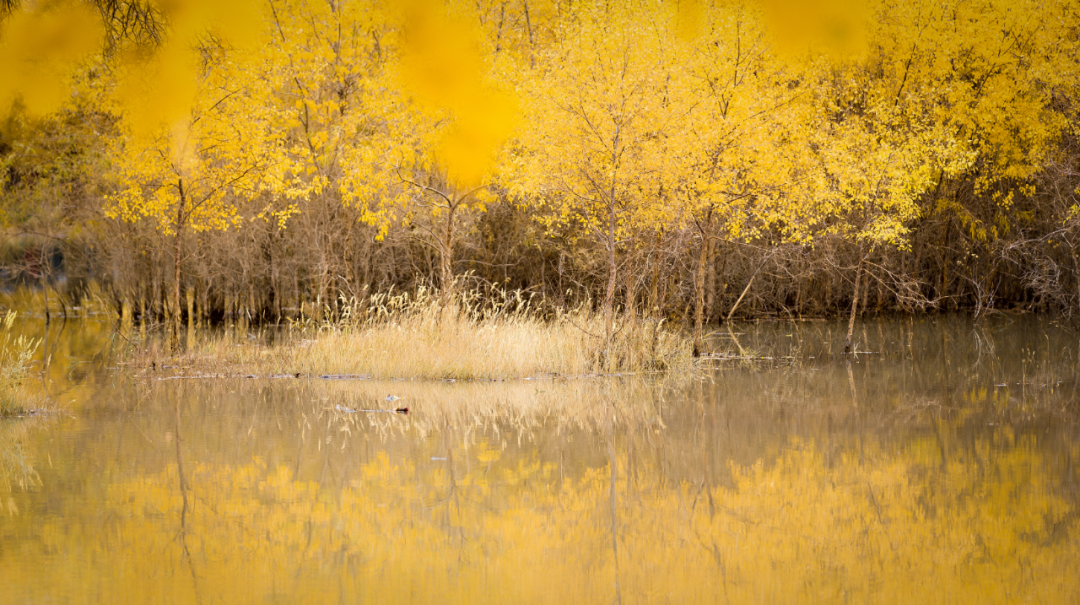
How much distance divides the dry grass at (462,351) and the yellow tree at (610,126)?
0.61 metres

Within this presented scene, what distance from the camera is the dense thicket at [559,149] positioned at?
18250 millimetres

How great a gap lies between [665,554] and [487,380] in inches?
395

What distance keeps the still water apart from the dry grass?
1940 millimetres

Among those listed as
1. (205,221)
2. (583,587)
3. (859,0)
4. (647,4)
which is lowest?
(583,587)

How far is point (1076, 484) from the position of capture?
26.1 ft

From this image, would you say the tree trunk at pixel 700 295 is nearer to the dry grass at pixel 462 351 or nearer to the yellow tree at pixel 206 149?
the dry grass at pixel 462 351

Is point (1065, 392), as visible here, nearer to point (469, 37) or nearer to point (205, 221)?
point (205, 221)

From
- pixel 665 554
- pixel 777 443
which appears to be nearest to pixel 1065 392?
pixel 777 443

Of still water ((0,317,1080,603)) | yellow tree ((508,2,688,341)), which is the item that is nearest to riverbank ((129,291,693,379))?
yellow tree ((508,2,688,341))

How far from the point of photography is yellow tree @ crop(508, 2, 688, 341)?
54.4ft

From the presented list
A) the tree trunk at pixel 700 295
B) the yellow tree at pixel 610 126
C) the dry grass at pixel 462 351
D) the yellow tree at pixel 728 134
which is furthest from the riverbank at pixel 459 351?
the yellow tree at pixel 728 134

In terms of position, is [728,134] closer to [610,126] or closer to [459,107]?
[610,126]

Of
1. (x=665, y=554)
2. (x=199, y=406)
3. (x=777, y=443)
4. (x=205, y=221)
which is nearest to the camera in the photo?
(x=665, y=554)

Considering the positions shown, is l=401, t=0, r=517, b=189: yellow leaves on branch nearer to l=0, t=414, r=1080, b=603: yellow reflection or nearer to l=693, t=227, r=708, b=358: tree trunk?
l=693, t=227, r=708, b=358: tree trunk
